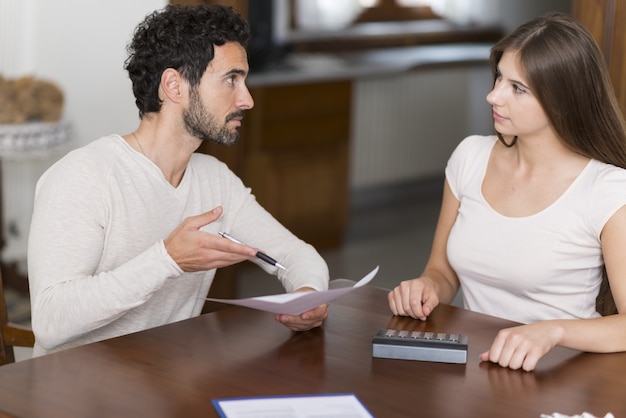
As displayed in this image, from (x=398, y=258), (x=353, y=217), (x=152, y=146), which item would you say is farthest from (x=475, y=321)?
(x=353, y=217)

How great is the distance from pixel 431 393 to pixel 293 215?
3682 mm

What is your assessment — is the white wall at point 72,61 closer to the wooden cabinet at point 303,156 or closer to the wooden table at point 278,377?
the wooden cabinet at point 303,156

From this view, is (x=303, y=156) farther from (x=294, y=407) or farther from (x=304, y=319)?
(x=294, y=407)

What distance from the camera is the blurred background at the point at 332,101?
3.78 meters

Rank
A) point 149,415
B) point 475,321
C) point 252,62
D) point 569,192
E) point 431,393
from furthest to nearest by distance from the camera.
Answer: point 252,62 < point 569,192 < point 475,321 < point 431,393 < point 149,415

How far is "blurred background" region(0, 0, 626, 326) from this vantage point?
12.4 ft

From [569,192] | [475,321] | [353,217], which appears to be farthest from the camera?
[353,217]

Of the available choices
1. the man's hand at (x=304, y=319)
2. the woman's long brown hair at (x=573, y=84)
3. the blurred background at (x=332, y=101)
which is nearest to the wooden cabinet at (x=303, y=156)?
the blurred background at (x=332, y=101)

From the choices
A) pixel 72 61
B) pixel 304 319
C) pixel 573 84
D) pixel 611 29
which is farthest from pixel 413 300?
pixel 72 61

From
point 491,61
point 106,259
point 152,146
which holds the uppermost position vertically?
point 491,61

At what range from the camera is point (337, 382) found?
156 cm

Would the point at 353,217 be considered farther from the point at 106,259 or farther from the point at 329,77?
the point at 106,259

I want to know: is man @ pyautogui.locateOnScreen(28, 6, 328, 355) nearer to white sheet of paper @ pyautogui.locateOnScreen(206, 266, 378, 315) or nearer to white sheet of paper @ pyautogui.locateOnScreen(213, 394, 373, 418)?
white sheet of paper @ pyautogui.locateOnScreen(206, 266, 378, 315)

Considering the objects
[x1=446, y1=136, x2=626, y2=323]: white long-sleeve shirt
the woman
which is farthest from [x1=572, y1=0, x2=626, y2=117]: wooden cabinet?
[x1=446, y1=136, x2=626, y2=323]: white long-sleeve shirt
